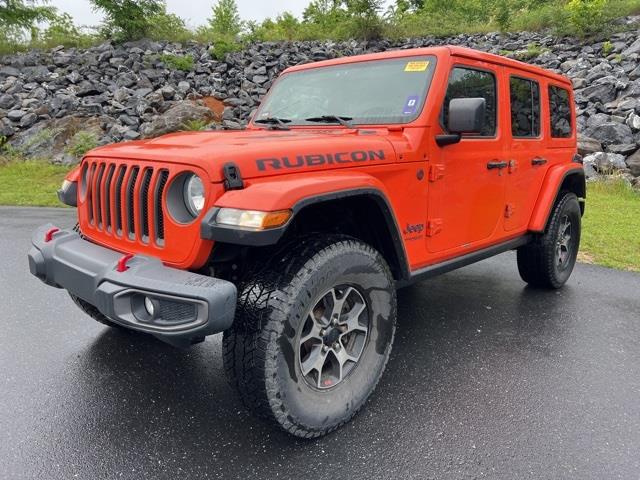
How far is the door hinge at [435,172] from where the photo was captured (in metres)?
2.96

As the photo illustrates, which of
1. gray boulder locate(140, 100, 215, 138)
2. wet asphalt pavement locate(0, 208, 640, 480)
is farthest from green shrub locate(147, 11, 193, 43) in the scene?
wet asphalt pavement locate(0, 208, 640, 480)

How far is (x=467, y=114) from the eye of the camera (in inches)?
108

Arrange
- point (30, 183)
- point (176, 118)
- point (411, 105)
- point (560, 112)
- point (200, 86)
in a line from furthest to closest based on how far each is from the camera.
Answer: point (200, 86), point (176, 118), point (30, 183), point (560, 112), point (411, 105)

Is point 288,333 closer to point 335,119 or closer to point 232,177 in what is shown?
point 232,177

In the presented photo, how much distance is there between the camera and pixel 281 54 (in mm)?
16375

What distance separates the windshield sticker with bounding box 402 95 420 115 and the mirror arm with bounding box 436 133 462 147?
216 mm

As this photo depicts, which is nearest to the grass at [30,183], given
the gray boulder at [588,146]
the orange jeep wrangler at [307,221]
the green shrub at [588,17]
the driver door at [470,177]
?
the orange jeep wrangler at [307,221]

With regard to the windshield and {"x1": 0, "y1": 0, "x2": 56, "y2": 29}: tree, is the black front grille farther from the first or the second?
{"x1": 0, "y1": 0, "x2": 56, "y2": 29}: tree

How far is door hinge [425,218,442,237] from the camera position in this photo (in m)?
3.02

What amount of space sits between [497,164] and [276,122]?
5.08 ft

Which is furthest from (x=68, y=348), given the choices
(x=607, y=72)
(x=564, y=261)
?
(x=607, y=72)

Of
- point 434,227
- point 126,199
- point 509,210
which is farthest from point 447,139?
point 126,199

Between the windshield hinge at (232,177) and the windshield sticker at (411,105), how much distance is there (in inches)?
50.9

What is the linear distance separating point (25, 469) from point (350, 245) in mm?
1732
